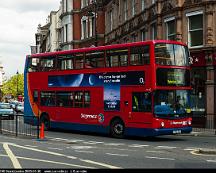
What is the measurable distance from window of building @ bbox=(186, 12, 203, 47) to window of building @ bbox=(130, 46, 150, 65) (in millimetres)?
9447

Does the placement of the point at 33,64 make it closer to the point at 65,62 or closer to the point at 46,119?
the point at 65,62

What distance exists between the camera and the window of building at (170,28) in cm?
3133

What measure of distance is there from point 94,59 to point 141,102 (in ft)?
13.2

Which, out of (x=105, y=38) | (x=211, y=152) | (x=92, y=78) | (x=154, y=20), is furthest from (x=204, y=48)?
(x=105, y=38)

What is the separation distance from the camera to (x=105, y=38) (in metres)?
52.1

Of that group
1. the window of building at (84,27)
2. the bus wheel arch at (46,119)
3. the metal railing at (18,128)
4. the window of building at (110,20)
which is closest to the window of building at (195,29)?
the bus wheel arch at (46,119)

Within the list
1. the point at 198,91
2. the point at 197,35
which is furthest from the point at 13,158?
the point at 197,35

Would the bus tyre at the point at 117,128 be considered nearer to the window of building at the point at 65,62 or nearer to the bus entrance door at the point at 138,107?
the bus entrance door at the point at 138,107

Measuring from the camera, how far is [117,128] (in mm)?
22391

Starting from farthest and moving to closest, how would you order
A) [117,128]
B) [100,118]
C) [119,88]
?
[100,118], [117,128], [119,88]

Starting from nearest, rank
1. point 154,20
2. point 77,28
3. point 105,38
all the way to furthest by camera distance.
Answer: point 154,20
point 105,38
point 77,28

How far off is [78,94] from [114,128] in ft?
10.3

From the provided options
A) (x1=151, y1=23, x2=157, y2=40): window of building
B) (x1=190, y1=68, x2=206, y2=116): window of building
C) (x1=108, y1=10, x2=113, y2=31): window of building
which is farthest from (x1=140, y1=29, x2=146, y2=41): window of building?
(x1=108, y1=10, x2=113, y2=31): window of building

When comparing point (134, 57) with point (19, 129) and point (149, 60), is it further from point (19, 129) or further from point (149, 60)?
point (19, 129)
